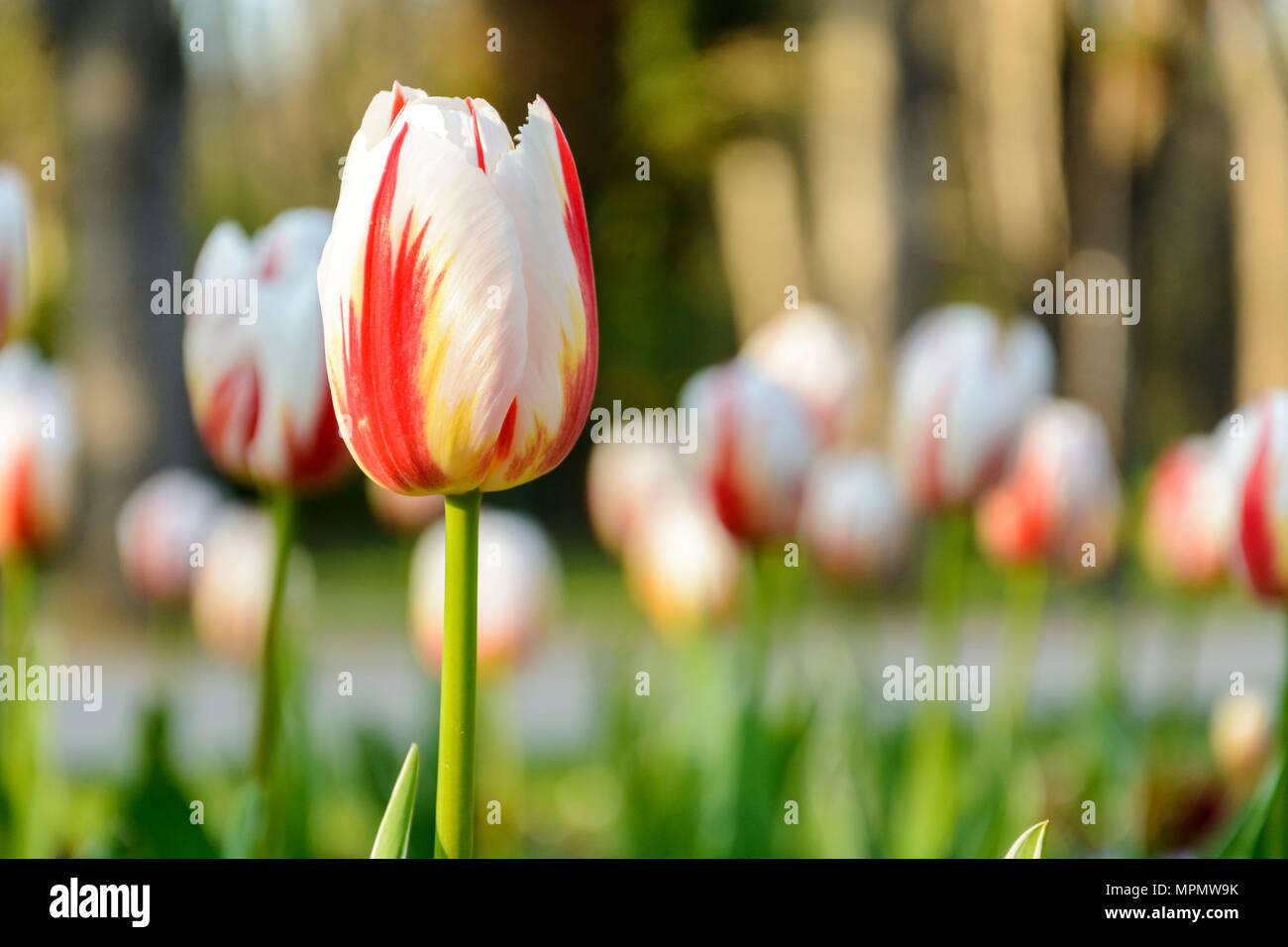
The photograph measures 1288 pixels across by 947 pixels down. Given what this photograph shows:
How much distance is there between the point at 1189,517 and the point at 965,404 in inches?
15.9

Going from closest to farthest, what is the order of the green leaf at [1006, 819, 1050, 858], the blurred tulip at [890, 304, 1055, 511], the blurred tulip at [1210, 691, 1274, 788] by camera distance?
the green leaf at [1006, 819, 1050, 858] < the blurred tulip at [890, 304, 1055, 511] < the blurred tulip at [1210, 691, 1274, 788]

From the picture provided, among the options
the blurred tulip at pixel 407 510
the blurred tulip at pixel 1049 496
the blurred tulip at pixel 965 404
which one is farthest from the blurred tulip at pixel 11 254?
the blurred tulip at pixel 1049 496

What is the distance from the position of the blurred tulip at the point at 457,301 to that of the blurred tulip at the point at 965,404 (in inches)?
31.5

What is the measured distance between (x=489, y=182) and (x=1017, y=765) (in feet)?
→ 3.13

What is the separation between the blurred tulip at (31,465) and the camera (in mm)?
1103

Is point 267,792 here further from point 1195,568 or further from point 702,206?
point 702,206

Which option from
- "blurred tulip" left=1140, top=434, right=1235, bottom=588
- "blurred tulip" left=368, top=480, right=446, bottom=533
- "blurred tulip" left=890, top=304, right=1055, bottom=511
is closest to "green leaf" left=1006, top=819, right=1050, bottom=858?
"blurred tulip" left=890, top=304, right=1055, bottom=511

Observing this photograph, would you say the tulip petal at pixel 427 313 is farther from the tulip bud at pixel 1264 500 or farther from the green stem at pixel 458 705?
the tulip bud at pixel 1264 500

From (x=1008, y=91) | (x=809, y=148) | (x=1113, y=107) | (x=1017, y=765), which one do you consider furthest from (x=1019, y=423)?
(x=809, y=148)

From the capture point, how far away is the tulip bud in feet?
3.02

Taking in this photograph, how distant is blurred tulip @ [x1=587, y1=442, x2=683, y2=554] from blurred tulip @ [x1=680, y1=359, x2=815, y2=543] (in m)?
0.32

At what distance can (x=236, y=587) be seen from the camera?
1.32m

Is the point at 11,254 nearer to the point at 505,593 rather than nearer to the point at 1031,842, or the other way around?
the point at 505,593

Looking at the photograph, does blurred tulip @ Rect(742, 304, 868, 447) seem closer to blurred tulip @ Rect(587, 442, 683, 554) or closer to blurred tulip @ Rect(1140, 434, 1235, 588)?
blurred tulip @ Rect(587, 442, 683, 554)
